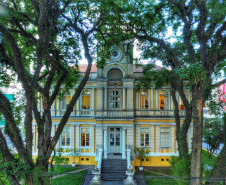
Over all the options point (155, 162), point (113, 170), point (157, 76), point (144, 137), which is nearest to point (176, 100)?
point (157, 76)

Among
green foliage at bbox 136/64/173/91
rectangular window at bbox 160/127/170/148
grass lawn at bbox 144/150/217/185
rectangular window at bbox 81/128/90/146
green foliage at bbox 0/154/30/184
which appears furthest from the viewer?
rectangular window at bbox 81/128/90/146

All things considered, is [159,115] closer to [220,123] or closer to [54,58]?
[220,123]

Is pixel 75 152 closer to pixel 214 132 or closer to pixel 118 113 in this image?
pixel 118 113

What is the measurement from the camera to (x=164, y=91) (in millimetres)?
14711

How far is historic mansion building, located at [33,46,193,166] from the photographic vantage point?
Result: 13.7 m

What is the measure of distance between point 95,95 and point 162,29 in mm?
8651

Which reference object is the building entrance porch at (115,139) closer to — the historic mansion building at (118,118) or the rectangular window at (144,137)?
the historic mansion building at (118,118)

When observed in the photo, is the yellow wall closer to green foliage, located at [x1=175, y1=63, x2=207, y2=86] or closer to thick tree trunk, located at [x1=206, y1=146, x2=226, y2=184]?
thick tree trunk, located at [x1=206, y1=146, x2=226, y2=184]

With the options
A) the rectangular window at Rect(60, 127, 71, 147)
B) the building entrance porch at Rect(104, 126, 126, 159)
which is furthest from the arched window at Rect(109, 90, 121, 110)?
the rectangular window at Rect(60, 127, 71, 147)

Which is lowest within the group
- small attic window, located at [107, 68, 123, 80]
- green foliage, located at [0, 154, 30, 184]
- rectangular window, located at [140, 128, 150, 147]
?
rectangular window, located at [140, 128, 150, 147]

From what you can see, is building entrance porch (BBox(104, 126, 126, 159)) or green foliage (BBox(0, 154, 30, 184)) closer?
green foliage (BBox(0, 154, 30, 184))

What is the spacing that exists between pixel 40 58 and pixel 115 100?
9.52m

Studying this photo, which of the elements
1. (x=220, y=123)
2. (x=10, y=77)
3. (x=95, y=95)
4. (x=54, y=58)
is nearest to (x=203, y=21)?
(x=54, y=58)

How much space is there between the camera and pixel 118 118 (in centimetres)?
1346
